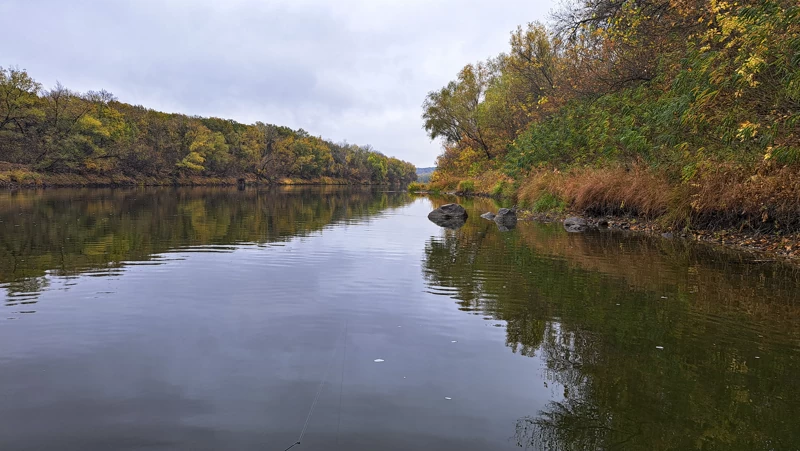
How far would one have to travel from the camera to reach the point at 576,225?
1703 centimetres

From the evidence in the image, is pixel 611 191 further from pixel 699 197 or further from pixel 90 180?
A: pixel 90 180

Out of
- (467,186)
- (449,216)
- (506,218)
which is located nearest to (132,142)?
(467,186)

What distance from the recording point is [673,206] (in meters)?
14.3

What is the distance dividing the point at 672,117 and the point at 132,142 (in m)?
80.2

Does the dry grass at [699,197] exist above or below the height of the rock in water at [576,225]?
above

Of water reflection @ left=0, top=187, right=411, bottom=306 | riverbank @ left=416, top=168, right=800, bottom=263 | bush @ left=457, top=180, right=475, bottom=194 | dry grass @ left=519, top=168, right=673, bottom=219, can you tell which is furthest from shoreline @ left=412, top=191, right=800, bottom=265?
bush @ left=457, top=180, right=475, bottom=194

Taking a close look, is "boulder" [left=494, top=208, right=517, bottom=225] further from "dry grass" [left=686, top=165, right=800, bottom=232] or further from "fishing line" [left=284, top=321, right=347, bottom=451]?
"fishing line" [left=284, top=321, right=347, bottom=451]

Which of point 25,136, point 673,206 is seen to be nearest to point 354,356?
point 673,206

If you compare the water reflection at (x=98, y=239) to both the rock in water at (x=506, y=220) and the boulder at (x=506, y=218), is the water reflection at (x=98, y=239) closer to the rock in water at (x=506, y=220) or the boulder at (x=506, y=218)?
the rock in water at (x=506, y=220)

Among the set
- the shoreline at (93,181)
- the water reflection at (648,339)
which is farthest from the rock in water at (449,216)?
the shoreline at (93,181)

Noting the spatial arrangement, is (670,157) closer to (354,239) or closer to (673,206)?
(673,206)

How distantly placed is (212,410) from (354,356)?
1.51 metres

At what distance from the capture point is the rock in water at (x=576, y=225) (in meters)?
16.6

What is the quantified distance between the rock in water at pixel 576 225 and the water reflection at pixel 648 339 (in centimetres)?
564
